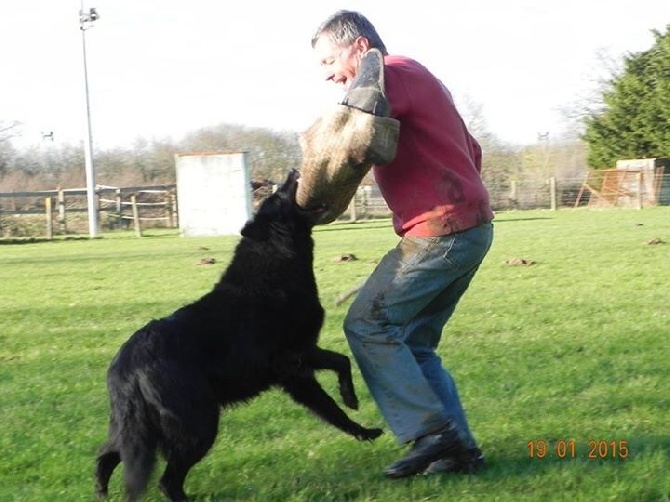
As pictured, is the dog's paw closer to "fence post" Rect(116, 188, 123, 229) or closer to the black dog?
the black dog

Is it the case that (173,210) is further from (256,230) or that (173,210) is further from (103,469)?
(103,469)

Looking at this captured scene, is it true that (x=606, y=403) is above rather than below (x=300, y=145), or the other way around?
below

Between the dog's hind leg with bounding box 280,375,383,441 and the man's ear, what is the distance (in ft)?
2.34

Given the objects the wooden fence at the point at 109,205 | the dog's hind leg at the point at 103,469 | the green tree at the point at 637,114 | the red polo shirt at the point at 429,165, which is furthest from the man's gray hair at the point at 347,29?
the green tree at the point at 637,114

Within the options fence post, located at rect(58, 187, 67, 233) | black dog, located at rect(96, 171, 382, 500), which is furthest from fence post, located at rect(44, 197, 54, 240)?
black dog, located at rect(96, 171, 382, 500)

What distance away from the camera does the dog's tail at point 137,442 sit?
3.45 m

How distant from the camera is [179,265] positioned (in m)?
15.3

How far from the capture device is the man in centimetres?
353

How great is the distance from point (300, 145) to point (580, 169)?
176ft

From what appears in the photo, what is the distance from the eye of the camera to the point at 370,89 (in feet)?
10.8

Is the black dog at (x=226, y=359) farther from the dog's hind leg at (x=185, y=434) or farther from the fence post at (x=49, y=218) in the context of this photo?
the fence post at (x=49, y=218)

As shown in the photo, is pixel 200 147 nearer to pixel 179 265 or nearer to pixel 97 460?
pixel 179 265

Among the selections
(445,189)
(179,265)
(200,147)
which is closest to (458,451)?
(445,189)

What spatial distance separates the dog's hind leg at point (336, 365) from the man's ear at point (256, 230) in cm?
60
